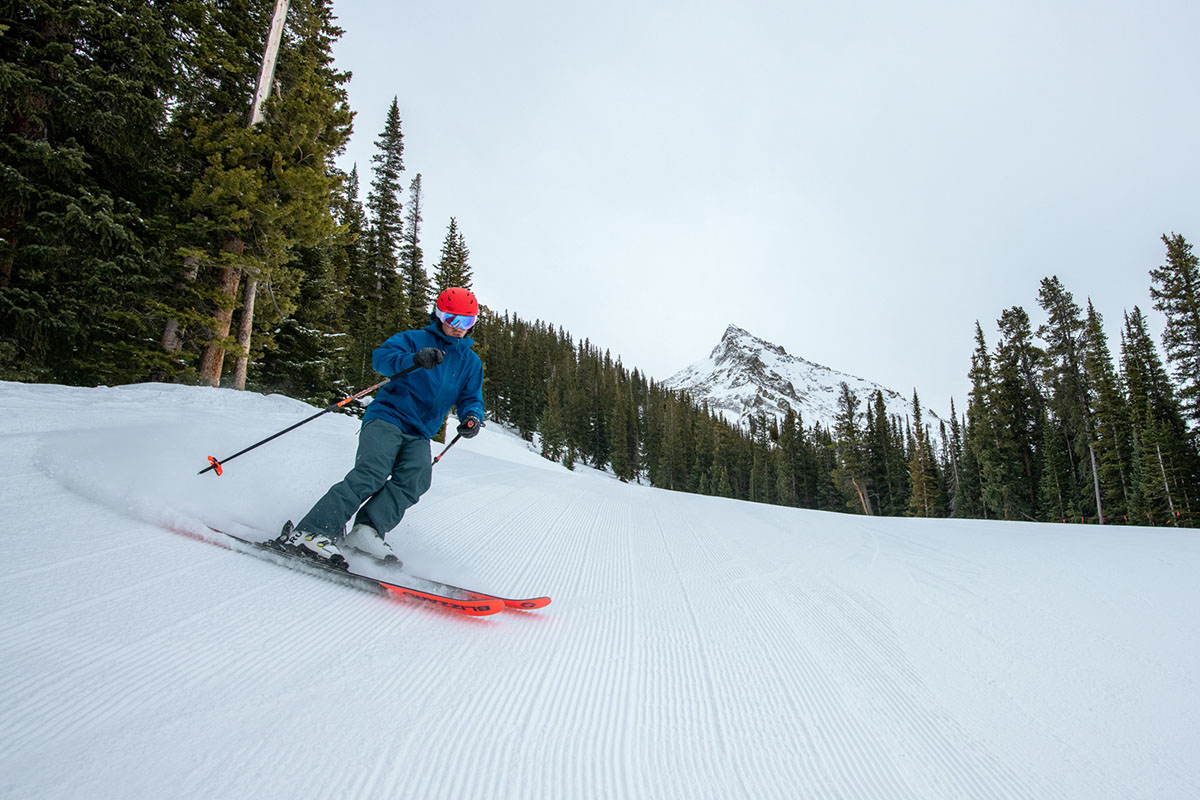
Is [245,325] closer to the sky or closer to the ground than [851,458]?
closer to the ground

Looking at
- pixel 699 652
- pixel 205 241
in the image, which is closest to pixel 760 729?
pixel 699 652

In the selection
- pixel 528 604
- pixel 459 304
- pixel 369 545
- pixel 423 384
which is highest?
pixel 459 304

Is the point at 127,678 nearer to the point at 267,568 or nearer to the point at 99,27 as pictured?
the point at 267,568

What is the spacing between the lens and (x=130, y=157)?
9367 mm

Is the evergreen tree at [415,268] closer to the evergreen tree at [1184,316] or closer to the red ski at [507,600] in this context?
the red ski at [507,600]

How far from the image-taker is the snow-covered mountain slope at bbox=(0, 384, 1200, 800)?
120 centimetres

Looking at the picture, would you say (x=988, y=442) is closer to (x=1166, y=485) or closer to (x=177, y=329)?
(x=1166, y=485)

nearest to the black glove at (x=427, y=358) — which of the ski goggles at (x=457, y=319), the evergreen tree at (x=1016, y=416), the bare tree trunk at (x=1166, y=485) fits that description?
the ski goggles at (x=457, y=319)

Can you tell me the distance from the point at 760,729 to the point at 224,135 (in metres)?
13.0

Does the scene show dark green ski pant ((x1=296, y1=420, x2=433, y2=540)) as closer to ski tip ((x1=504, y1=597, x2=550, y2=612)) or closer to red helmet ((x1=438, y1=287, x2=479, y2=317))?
red helmet ((x1=438, y1=287, x2=479, y2=317))

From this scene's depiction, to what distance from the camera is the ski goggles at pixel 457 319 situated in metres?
3.25

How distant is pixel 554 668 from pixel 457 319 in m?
2.32

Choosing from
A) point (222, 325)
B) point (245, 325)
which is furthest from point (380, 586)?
point (245, 325)

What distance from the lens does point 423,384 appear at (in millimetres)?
3158
